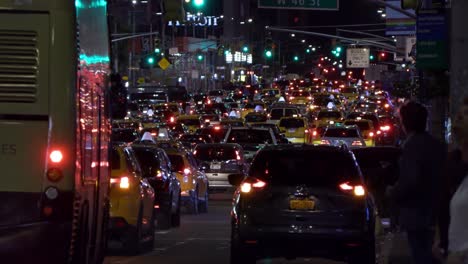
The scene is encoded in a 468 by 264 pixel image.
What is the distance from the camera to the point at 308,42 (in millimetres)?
192250

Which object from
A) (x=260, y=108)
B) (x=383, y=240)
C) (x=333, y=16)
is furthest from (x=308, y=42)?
(x=383, y=240)

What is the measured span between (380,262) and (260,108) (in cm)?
5126

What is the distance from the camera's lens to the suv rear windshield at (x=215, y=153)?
31.5m

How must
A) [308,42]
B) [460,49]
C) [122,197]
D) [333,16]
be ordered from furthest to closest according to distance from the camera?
[308,42]
[333,16]
[122,197]
[460,49]

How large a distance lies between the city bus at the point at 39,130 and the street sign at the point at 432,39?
1194 cm

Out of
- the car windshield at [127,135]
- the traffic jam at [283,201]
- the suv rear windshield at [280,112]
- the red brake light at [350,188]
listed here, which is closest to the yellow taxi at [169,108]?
the suv rear windshield at [280,112]

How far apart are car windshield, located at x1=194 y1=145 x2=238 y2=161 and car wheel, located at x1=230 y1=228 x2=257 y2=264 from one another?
16535 mm

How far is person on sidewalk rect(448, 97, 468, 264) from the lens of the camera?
20.5 ft

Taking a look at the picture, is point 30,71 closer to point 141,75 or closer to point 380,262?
point 380,262

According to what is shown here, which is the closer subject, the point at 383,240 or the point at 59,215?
the point at 59,215

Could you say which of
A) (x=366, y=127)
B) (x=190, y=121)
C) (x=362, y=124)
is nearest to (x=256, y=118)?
(x=190, y=121)

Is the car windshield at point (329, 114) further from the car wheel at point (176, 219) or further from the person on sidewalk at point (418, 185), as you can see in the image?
the person on sidewalk at point (418, 185)

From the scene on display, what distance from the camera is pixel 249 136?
3691 cm

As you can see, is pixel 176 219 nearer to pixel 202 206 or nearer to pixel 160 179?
pixel 160 179
